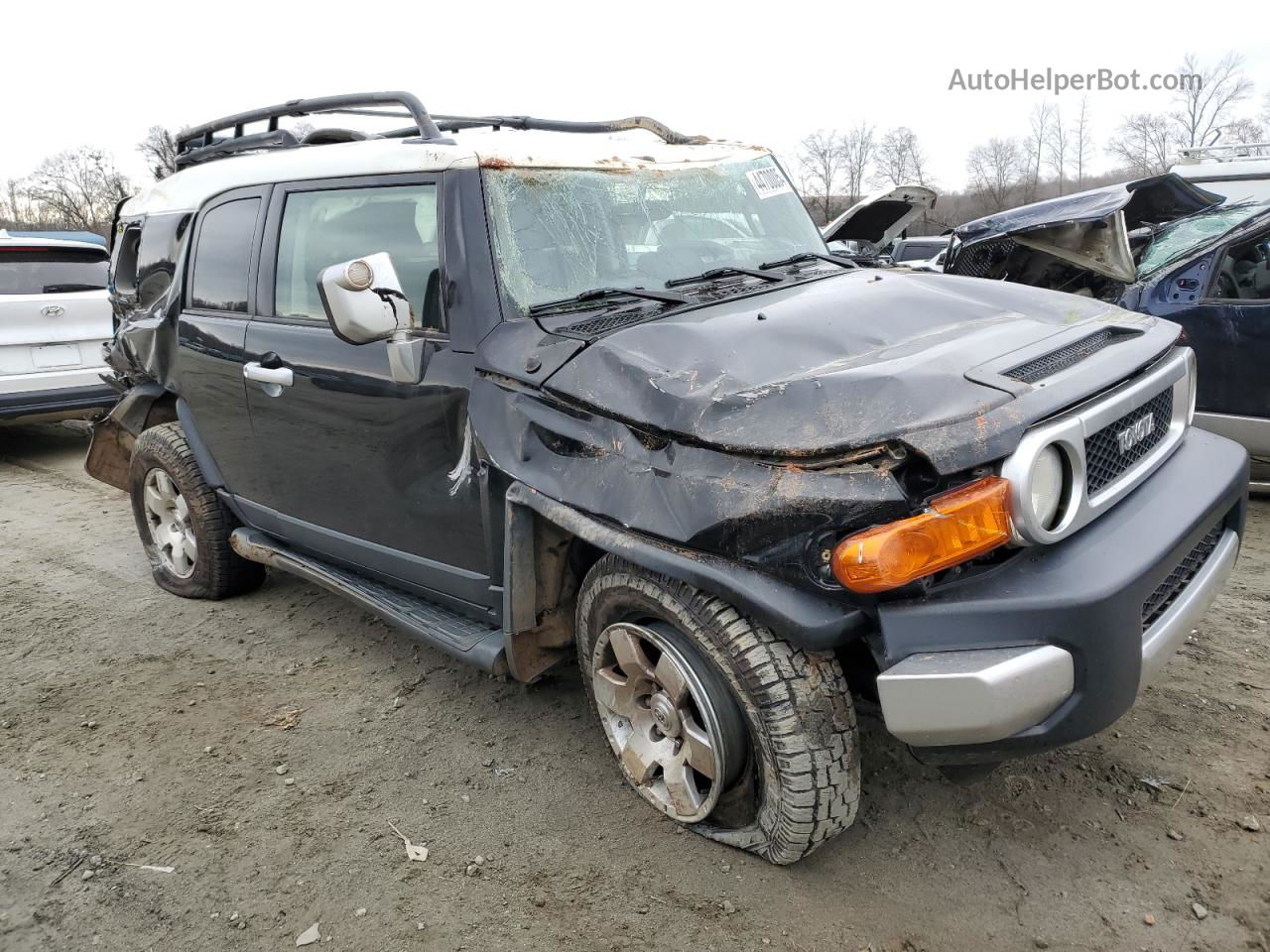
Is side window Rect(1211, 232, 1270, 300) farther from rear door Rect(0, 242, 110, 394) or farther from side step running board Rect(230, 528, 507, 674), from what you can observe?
rear door Rect(0, 242, 110, 394)

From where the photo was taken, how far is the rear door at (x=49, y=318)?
7.32 metres

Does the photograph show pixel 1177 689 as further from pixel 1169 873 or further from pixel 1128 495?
pixel 1128 495

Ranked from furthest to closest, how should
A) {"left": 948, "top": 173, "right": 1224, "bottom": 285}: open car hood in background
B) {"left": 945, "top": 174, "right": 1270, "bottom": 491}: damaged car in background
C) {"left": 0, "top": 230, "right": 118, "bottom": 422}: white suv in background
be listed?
{"left": 0, "top": 230, "right": 118, "bottom": 422}: white suv in background, {"left": 945, "top": 174, "right": 1270, "bottom": 491}: damaged car in background, {"left": 948, "top": 173, "right": 1224, "bottom": 285}: open car hood in background

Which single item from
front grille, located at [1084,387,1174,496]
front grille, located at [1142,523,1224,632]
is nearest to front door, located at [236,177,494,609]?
front grille, located at [1084,387,1174,496]

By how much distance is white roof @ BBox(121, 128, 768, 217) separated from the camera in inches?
121

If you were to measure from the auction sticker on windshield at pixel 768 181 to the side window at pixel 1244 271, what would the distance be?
9.85ft

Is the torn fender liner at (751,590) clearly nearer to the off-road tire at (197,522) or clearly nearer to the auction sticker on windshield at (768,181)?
the auction sticker on windshield at (768,181)

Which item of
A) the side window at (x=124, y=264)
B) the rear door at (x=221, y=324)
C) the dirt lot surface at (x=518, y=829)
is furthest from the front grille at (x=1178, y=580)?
the side window at (x=124, y=264)

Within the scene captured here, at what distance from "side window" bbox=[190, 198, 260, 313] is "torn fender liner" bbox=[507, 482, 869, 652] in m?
2.29

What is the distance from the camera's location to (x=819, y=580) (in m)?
2.12

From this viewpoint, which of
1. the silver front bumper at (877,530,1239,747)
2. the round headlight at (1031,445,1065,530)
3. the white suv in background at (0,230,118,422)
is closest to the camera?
the silver front bumper at (877,530,1239,747)

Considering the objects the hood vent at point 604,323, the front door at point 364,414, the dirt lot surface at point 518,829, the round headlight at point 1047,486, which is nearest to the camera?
the round headlight at point 1047,486

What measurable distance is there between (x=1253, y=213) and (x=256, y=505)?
5660 mm

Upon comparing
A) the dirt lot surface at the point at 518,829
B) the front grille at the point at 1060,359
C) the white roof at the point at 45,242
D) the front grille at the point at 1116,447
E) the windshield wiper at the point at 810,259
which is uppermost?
the white roof at the point at 45,242
